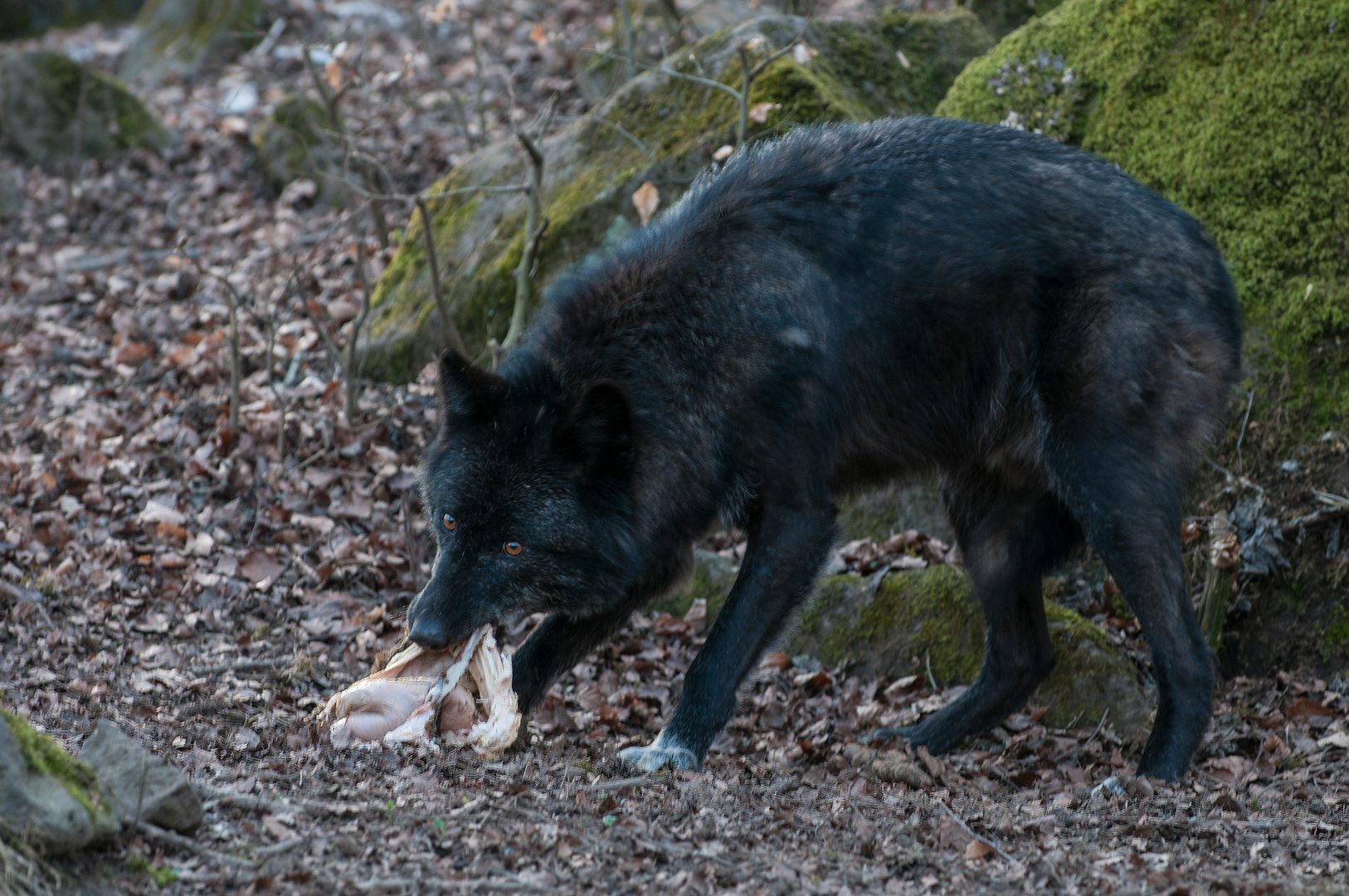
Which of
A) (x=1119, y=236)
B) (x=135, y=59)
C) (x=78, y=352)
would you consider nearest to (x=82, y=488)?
(x=78, y=352)

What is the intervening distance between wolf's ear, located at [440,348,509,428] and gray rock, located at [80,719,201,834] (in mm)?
2072

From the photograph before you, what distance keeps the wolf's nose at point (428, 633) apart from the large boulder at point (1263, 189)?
4.34 metres

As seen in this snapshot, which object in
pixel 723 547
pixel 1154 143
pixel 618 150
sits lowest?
pixel 723 547

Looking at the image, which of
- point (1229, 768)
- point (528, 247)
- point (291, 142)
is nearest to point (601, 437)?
point (528, 247)

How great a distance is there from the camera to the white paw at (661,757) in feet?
16.1

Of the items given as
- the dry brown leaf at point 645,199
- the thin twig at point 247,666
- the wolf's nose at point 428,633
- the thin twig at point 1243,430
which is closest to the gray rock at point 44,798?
the wolf's nose at point 428,633

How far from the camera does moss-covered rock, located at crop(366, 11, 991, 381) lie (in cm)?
839

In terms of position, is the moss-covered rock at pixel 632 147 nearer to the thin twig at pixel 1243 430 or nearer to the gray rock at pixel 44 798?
the thin twig at pixel 1243 430

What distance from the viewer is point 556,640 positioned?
18.4 ft

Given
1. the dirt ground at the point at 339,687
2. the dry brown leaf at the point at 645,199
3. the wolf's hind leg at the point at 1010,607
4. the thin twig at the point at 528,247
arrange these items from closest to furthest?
the dirt ground at the point at 339,687
the wolf's hind leg at the point at 1010,607
the dry brown leaf at the point at 645,199
the thin twig at the point at 528,247

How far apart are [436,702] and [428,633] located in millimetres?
287

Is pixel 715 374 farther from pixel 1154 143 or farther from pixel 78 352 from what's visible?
pixel 78 352

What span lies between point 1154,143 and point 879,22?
10.1 ft

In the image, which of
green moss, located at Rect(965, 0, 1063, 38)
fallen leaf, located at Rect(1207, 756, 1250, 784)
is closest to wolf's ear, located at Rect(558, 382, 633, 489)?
fallen leaf, located at Rect(1207, 756, 1250, 784)
